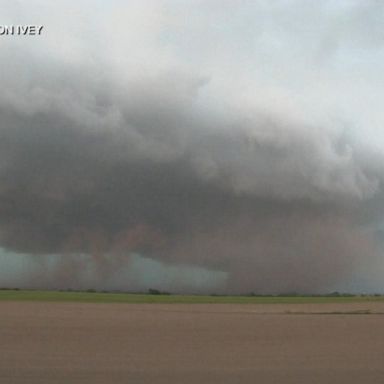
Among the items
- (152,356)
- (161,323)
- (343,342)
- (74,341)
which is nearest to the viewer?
(152,356)

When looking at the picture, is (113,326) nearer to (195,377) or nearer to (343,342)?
(343,342)

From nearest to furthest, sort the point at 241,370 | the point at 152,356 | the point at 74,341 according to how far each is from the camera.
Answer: the point at 241,370, the point at 152,356, the point at 74,341

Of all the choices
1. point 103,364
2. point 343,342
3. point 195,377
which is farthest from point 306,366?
point 343,342

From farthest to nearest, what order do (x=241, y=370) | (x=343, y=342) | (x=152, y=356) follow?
(x=343, y=342), (x=152, y=356), (x=241, y=370)

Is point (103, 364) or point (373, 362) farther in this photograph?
point (373, 362)

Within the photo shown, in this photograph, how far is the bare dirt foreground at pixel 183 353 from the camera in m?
15.5

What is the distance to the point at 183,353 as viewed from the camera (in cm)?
1956

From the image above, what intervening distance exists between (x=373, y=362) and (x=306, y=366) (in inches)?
86.7

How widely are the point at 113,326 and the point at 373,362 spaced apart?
12.7 meters

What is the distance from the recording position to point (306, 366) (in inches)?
694

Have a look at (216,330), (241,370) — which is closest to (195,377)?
(241,370)

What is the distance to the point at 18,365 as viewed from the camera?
1620 cm

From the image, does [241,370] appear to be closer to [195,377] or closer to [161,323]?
[195,377]

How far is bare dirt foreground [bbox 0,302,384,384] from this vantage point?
15.5 meters
